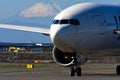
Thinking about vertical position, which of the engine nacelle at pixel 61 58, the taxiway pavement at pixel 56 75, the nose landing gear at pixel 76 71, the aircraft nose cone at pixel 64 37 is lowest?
the taxiway pavement at pixel 56 75

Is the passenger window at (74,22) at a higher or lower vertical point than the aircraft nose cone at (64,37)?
higher

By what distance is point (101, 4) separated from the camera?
37250 millimetres

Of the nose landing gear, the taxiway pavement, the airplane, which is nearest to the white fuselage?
the airplane

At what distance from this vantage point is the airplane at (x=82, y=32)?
33.5m

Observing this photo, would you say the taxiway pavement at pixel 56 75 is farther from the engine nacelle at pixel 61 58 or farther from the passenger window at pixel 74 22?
the passenger window at pixel 74 22

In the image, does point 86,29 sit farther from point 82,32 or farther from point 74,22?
point 74,22

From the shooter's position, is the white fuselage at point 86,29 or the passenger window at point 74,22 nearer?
the white fuselage at point 86,29

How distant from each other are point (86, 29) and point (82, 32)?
37 cm

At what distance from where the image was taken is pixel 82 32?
33.8 meters

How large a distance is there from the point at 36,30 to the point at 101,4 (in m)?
6.33

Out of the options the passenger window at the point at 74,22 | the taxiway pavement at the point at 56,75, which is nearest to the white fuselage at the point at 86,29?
the passenger window at the point at 74,22

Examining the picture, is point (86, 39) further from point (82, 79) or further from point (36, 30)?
point (36, 30)

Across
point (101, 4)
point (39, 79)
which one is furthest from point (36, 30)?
point (39, 79)

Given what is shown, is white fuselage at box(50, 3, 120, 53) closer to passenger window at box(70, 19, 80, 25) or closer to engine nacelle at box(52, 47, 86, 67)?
passenger window at box(70, 19, 80, 25)
